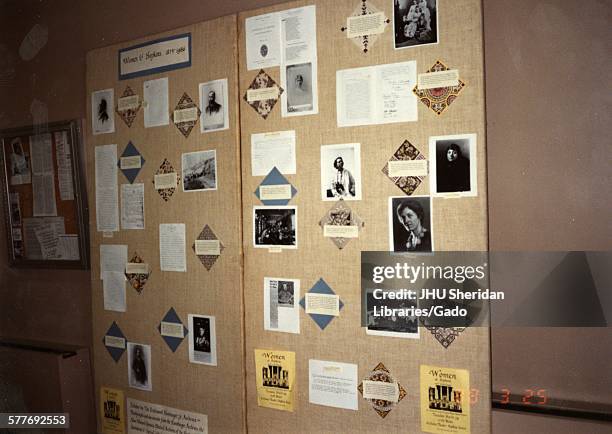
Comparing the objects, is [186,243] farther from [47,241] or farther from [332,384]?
[332,384]

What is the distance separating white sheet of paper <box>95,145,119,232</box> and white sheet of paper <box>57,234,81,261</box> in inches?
3.7

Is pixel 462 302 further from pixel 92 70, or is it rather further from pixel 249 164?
pixel 92 70

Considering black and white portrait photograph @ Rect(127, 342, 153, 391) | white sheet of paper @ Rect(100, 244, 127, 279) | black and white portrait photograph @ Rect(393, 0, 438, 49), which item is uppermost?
black and white portrait photograph @ Rect(393, 0, 438, 49)

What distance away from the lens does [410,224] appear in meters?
1.09

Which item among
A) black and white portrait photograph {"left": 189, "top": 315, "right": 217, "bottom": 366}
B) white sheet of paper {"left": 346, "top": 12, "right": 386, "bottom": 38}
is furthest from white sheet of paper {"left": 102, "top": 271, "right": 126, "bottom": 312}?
white sheet of paper {"left": 346, "top": 12, "right": 386, "bottom": 38}

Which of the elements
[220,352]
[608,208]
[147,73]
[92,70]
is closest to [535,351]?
[608,208]

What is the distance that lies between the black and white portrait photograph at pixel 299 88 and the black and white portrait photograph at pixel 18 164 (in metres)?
0.64

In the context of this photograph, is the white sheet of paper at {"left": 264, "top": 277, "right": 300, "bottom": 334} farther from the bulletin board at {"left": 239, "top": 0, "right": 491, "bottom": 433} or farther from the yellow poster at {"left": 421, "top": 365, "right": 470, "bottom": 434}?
the yellow poster at {"left": 421, "top": 365, "right": 470, "bottom": 434}

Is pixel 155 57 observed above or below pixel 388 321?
above

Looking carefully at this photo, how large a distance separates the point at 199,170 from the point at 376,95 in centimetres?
55

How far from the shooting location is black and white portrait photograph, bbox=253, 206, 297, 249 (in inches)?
48.2

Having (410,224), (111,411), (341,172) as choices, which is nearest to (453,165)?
(410,224)

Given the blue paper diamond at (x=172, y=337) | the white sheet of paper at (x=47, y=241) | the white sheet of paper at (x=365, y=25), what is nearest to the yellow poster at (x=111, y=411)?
the blue paper diamond at (x=172, y=337)

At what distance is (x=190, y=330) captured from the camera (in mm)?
1366
